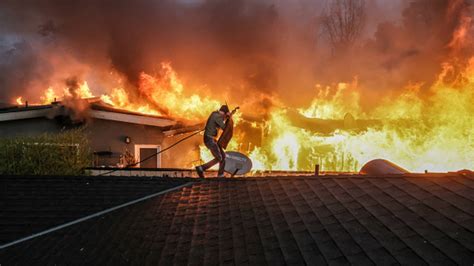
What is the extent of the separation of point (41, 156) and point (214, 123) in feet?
22.2

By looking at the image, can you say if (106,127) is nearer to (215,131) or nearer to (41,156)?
(41,156)

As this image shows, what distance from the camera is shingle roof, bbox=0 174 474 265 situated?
395 centimetres

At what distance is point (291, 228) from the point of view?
5.00 m

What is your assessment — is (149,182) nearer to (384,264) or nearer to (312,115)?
(384,264)

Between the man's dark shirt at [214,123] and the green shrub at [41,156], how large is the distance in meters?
6.28

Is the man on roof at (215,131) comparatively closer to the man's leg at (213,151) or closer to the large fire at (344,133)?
the man's leg at (213,151)

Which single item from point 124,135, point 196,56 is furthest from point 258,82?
point 124,135

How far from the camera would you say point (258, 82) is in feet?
79.6

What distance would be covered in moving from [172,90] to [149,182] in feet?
45.8

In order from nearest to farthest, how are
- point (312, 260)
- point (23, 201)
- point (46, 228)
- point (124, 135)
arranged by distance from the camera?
point (312, 260) < point (46, 228) < point (23, 201) < point (124, 135)

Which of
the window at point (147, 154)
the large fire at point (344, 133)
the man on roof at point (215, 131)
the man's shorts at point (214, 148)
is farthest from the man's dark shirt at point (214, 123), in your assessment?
the large fire at point (344, 133)

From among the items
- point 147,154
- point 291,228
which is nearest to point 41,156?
point 147,154

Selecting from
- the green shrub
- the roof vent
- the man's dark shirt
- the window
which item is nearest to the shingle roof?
the man's dark shirt

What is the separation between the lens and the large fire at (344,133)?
20.6 m
